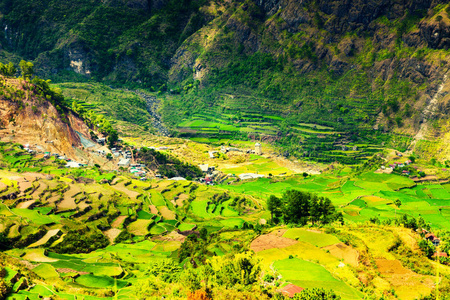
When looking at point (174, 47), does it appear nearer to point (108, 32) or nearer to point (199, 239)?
point (108, 32)

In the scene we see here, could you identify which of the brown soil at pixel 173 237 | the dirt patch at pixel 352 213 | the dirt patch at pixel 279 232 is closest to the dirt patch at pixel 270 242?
the dirt patch at pixel 279 232

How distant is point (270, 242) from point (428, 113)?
3146 inches

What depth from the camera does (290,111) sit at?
118812mm

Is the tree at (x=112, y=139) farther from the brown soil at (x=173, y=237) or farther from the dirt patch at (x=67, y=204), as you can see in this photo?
the brown soil at (x=173, y=237)

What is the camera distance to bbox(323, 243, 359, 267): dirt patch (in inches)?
1304

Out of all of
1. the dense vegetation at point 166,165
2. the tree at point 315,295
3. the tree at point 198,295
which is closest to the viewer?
the tree at point 315,295

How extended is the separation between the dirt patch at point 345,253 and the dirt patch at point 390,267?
1.79 m

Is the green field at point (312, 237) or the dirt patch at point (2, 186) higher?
the dirt patch at point (2, 186)

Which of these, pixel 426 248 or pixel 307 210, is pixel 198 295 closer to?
pixel 426 248

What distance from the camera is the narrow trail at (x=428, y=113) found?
327 feet

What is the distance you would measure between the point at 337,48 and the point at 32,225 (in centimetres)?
10624

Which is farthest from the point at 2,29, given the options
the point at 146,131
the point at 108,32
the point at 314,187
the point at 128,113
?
the point at 314,187

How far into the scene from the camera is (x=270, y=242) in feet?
126

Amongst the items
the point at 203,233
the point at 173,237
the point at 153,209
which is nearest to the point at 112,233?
the point at 173,237
